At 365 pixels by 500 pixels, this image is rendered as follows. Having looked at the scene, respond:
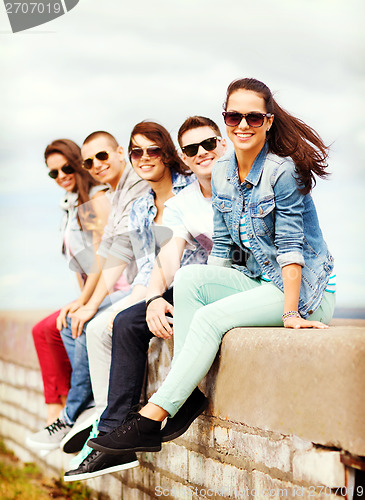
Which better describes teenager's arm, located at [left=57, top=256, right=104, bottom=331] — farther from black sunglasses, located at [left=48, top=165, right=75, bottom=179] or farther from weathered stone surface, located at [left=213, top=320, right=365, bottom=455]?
weathered stone surface, located at [left=213, top=320, right=365, bottom=455]

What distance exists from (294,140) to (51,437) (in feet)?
7.25

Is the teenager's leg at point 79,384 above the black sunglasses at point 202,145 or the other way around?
the other way around

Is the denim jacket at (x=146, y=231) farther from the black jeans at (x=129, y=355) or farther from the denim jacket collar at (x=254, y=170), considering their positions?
the denim jacket collar at (x=254, y=170)

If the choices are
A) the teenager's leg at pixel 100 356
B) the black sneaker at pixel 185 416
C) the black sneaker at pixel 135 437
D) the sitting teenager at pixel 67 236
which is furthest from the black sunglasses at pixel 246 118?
the sitting teenager at pixel 67 236

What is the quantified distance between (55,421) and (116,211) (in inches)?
50.4

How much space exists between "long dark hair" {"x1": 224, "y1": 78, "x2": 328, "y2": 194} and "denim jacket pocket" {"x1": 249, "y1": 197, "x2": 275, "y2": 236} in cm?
13

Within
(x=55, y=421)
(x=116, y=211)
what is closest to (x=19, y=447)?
(x=55, y=421)

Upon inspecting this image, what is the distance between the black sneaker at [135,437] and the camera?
2131 millimetres

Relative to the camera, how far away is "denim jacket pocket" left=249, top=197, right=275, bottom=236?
2.19 meters

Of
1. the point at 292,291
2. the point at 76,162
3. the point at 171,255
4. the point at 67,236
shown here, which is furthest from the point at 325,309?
the point at 76,162

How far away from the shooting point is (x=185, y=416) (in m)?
A: 2.22

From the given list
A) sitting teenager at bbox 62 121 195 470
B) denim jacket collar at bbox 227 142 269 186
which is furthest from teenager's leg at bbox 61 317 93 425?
denim jacket collar at bbox 227 142 269 186

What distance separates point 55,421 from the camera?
3.54 metres

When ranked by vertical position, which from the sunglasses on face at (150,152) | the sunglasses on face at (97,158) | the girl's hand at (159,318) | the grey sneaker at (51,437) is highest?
the sunglasses on face at (97,158)
